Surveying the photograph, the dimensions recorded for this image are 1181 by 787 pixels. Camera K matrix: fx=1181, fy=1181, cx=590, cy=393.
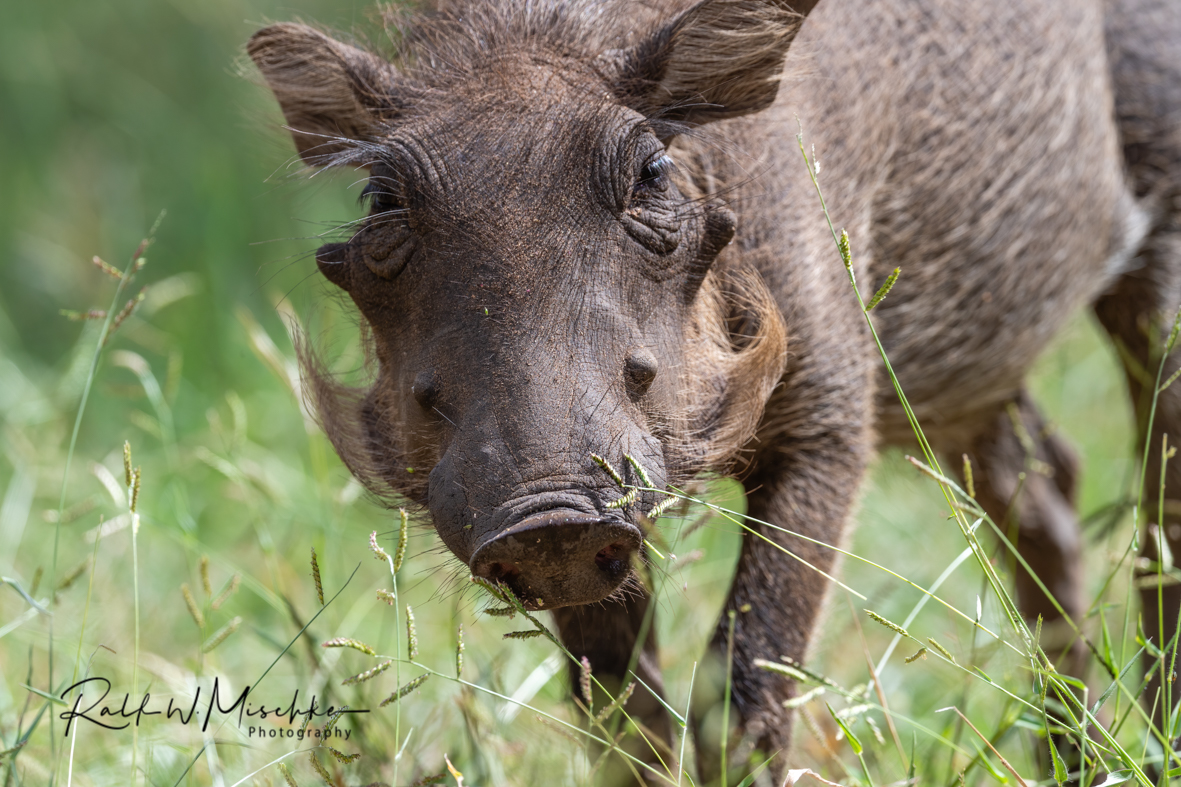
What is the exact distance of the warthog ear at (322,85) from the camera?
2166mm

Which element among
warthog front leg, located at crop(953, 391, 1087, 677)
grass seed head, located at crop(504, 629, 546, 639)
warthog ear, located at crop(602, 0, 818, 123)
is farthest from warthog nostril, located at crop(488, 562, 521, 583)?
warthog front leg, located at crop(953, 391, 1087, 677)

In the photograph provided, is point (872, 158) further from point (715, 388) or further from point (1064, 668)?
point (1064, 668)

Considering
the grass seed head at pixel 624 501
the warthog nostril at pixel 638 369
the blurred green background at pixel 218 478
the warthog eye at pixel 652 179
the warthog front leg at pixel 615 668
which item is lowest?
the blurred green background at pixel 218 478

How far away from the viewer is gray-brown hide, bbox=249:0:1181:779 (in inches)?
68.2

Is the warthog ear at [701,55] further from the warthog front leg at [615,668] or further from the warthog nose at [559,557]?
the warthog front leg at [615,668]

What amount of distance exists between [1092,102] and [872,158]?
0.82m

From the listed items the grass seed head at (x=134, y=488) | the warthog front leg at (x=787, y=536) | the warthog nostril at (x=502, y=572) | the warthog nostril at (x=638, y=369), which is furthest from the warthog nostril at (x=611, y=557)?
the grass seed head at (x=134, y=488)

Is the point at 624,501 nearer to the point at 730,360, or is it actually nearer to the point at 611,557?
the point at 611,557

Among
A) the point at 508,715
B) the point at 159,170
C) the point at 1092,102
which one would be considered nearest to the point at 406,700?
the point at 508,715

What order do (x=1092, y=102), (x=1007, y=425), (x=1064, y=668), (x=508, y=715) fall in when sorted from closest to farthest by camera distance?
(x=508, y=715) → (x=1092, y=102) → (x=1064, y=668) → (x=1007, y=425)

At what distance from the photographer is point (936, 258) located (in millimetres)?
2887

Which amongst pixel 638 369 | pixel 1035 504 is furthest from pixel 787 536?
pixel 1035 504

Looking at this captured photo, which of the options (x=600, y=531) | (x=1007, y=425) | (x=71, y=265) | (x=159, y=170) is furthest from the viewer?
(x=159, y=170)

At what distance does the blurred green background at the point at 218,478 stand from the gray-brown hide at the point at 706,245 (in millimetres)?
221
